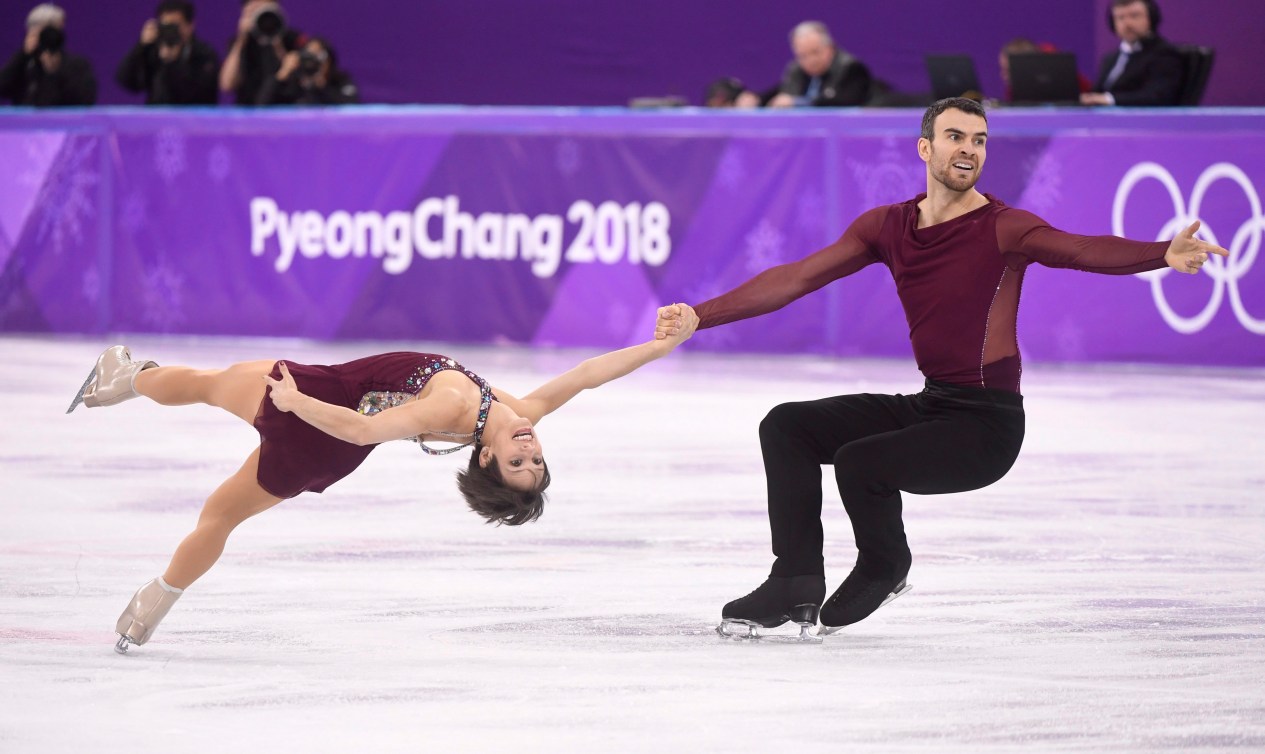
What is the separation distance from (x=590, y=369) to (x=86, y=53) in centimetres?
1509

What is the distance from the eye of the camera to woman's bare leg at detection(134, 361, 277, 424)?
5.26 meters

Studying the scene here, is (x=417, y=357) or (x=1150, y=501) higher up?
(x=417, y=357)

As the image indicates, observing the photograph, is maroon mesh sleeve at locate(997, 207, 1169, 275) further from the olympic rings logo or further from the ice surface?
the olympic rings logo

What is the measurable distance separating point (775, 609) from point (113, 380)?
216 cm

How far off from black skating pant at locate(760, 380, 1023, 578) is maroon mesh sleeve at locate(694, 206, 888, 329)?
32 cm

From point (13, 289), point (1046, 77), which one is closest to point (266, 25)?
point (13, 289)

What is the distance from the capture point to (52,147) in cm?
1335

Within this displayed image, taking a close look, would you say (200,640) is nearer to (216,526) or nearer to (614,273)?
(216,526)

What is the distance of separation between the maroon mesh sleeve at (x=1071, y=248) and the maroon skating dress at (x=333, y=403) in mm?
1447

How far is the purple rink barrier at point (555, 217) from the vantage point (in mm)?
11430

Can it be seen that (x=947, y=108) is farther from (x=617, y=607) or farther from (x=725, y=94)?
(x=725, y=94)

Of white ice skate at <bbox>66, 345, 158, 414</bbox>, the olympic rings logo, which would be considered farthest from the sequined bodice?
the olympic rings logo

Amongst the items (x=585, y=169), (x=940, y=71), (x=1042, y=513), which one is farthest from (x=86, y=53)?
(x=1042, y=513)

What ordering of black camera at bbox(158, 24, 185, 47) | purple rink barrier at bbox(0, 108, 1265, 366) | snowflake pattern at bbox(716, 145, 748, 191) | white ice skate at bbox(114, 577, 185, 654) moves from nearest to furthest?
1. white ice skate at bbox(114, 577, 185, 654)
2. purple rink barrier at bbox(0, 108, 1265, 366)
3. snowflake pattern at bbox(716, 145, 748, 191)
4. black camera at bbox(158, 24, 185, 47)
